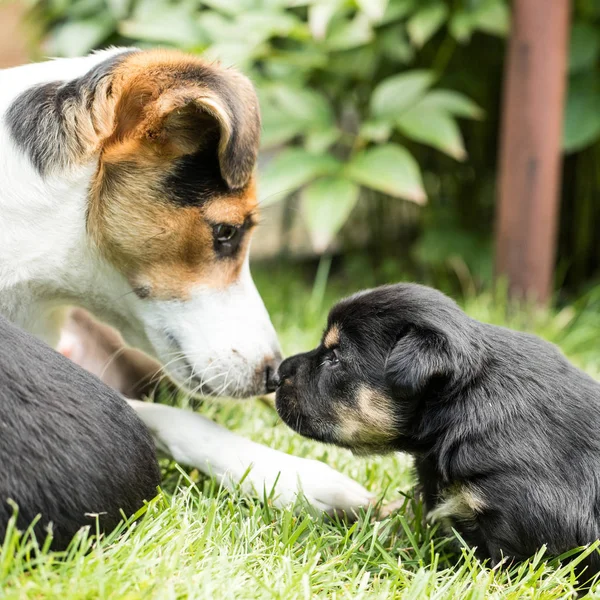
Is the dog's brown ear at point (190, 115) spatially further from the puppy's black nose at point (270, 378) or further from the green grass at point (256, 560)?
the green grass at point (256, 560)

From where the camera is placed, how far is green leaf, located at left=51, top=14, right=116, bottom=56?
18.4ft

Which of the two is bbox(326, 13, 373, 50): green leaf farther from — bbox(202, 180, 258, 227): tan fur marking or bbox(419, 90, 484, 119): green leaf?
bbox(202, 180, 258, 227): tan fur marking

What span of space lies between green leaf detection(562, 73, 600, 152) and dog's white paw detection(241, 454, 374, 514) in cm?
358

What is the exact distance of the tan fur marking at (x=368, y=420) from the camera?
270 centimetres

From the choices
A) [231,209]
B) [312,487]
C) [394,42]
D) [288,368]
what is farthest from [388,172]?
[312,487]

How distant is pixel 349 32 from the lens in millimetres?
5172

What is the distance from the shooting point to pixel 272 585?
6.97 feet

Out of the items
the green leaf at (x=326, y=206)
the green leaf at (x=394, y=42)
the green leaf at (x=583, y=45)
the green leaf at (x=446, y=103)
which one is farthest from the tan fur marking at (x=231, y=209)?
the green leaf at (x=583, y=45)

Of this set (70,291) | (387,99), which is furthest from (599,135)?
(70,291)

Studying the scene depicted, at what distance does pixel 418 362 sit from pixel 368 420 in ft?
1.11

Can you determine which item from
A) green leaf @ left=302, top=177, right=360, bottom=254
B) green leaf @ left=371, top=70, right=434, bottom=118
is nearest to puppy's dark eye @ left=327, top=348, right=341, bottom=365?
green leaf @ left=302, top=177, right=360, bottom=254

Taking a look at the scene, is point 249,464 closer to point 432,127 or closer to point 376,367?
point 376,367

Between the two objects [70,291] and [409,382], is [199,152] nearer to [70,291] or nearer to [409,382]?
[70,291]

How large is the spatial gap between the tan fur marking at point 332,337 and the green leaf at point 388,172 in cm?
189
